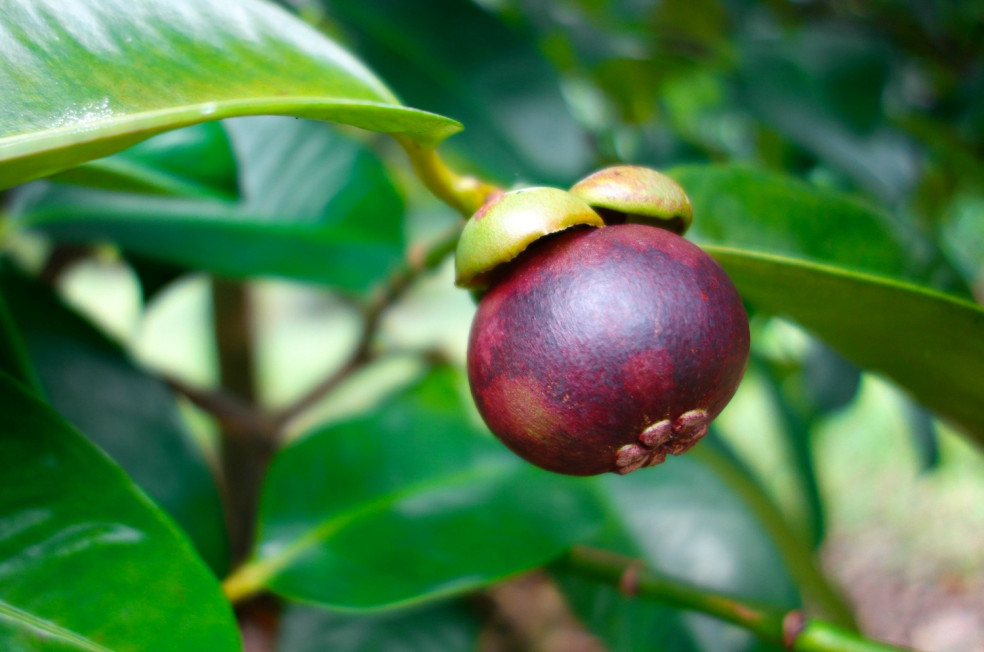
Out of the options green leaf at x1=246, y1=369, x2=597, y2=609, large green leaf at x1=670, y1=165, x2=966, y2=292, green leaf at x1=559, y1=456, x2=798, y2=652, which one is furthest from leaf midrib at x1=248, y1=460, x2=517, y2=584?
large green leaf at x1=670, y1=165, x2=966, y2=292

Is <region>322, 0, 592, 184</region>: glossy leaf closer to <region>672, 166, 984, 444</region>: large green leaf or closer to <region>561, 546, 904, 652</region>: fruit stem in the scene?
<region>672, 166, 984, 444</region>: large green leaf

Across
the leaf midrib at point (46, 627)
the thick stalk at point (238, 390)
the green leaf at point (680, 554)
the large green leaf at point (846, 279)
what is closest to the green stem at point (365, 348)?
the thick stalk at point (238, 390)

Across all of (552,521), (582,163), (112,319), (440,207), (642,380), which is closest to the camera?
(642,380)

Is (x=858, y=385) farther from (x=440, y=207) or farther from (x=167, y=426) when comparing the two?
(x=440, y=207)

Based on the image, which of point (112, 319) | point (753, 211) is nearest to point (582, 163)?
point (753, 211)

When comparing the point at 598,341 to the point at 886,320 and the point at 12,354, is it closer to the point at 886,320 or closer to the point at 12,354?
the point at 886,320

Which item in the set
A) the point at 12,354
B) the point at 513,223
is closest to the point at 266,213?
the point at 12,354
